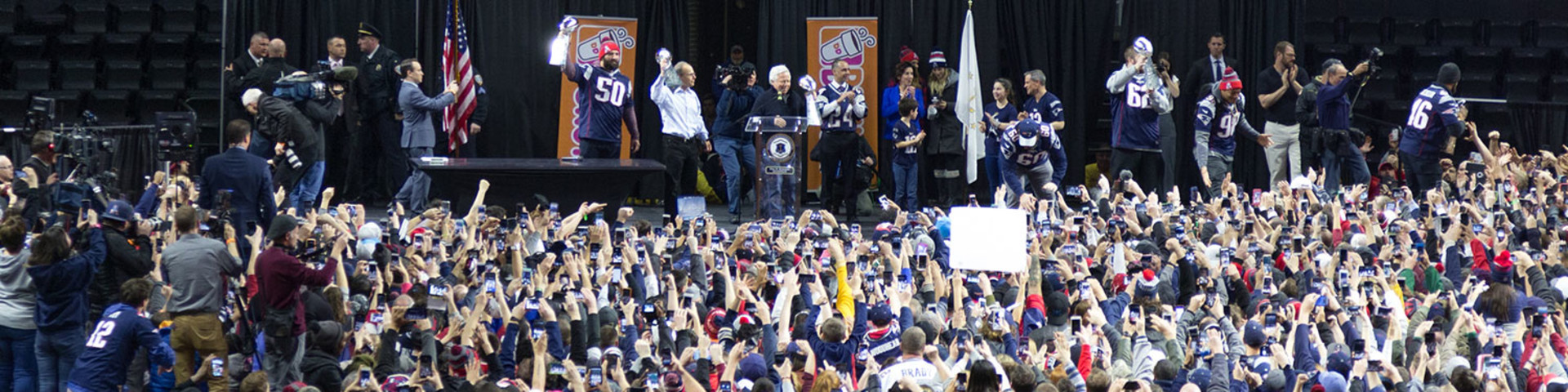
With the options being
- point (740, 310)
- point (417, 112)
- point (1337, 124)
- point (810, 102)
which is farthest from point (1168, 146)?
point (740, 310)

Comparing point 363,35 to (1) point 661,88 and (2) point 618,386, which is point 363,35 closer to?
(1) point 661,88

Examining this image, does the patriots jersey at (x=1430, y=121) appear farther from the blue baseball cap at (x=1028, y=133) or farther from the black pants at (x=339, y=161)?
the black pants at (x=339, y=161)

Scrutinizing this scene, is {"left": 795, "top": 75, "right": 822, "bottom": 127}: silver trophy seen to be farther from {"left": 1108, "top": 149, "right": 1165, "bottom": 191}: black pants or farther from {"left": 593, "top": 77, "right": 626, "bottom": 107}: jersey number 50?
{"left": 1108, "top": 149, "right": 1165, "bottom": 191}: black pants

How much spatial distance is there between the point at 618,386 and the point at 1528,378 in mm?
3852

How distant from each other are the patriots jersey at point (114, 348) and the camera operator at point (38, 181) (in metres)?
1.34

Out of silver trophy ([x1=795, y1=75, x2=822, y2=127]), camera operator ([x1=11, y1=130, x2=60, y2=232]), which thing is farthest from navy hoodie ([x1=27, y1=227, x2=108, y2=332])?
silver trophy ([x1=795, y1=75, x2=822, y2=127])

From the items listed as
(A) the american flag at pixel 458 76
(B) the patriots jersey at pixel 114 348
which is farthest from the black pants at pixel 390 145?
(B) the patriots jersey at pixel 114 348

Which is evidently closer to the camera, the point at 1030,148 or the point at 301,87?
the point at 301,87

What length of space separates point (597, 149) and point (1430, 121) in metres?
6.41

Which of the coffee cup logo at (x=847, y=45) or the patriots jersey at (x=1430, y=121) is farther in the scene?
the coffee cup logo at (x=847, y=45)

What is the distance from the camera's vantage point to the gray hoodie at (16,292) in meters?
8.83

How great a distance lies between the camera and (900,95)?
623 inches

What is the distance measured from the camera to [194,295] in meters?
8.65

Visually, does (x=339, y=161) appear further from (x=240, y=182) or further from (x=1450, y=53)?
(x=1450, y=53)
